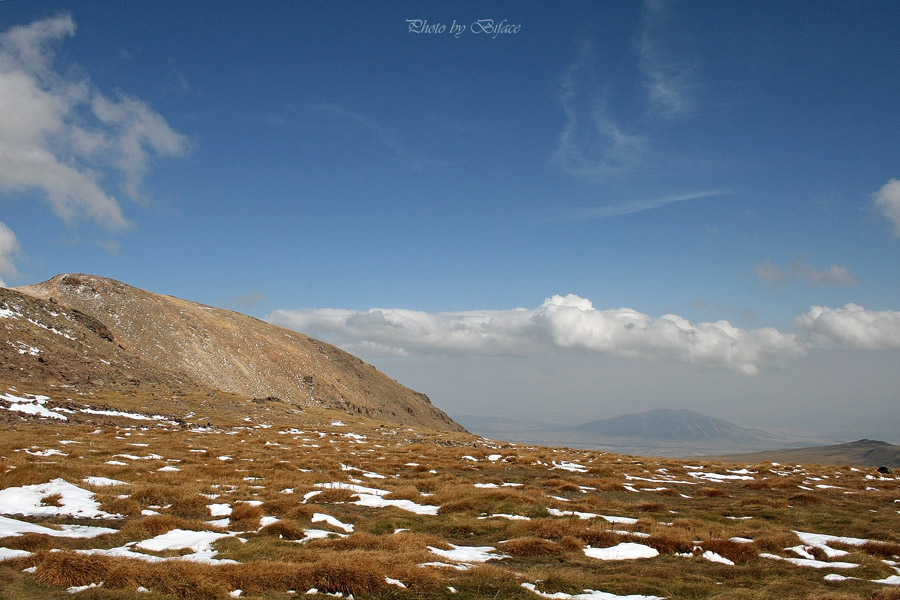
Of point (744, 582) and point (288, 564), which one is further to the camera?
point (744, 582)

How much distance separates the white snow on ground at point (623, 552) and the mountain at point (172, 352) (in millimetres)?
59139

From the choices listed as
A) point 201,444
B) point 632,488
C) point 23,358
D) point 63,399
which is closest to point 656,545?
point 632,488

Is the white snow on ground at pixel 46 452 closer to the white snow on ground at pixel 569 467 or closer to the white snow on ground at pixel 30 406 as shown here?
the white snow on ground at pixel 30 406

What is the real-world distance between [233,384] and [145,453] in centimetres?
6978

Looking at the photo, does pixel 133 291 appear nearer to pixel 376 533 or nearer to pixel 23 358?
pixel 23 358

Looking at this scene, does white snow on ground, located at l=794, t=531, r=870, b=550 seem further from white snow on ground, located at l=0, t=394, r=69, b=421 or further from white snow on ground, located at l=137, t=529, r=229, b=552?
white snow on ground, located at l=0, t=394, r=69, b=421

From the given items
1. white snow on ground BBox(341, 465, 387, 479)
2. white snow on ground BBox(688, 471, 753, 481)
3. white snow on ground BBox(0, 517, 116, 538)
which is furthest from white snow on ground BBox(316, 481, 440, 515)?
white snow on ground BBox(688, 471, 753, 481)

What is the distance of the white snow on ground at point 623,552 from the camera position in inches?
487

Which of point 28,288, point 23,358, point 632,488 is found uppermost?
point 28,288

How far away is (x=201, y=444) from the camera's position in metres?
33.5

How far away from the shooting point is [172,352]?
90.2m

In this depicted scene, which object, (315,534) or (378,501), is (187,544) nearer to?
(315,534)

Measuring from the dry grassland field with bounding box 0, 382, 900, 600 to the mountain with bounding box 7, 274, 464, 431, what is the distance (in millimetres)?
35271

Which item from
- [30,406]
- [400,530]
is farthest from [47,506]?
[30,406]
